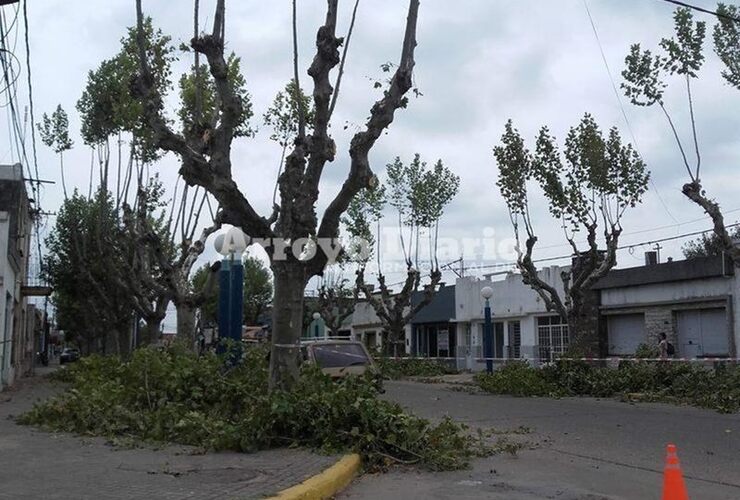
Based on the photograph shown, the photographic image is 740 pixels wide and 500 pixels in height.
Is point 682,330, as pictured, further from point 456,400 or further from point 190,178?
point 190,178

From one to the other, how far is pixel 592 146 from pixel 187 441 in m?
17.6

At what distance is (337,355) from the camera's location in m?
17.3

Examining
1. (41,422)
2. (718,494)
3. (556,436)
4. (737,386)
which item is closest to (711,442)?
(556,436)

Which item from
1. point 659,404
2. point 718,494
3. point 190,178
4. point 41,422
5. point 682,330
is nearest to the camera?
point 718,494

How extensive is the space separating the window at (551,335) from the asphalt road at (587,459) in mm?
14453

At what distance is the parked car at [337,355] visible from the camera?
16750mm

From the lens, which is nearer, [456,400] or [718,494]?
[718,494]

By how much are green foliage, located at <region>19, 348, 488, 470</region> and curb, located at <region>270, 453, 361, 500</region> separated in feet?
1.82

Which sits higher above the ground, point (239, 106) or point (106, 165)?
point (106, 165)

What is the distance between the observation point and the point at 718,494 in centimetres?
798

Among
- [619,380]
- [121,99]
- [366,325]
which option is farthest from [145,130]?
[366,325]

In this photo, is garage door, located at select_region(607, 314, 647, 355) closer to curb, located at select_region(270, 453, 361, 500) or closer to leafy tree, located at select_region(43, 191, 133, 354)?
leafy tree, located at select_region(43, 191, 133, 354)

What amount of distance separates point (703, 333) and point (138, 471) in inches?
849

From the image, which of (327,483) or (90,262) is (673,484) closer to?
(327,483)
